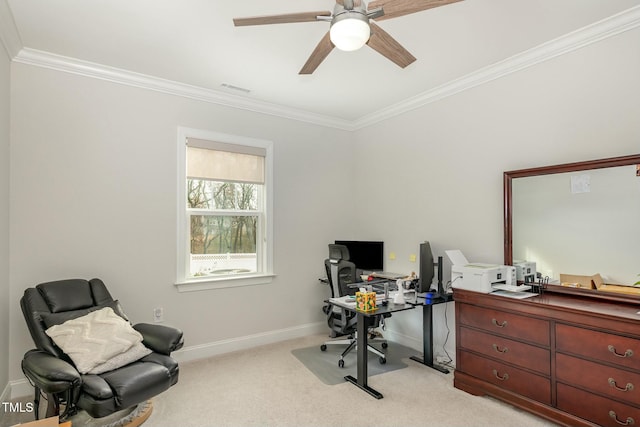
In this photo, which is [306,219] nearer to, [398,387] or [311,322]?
[311,322]

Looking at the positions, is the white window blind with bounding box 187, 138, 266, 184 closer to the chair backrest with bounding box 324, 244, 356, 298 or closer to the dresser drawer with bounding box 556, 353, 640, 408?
the chair backrest with bounding box 324, 244, 356, 298

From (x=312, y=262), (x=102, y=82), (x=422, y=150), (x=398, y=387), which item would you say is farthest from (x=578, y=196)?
(x=102, y=82)

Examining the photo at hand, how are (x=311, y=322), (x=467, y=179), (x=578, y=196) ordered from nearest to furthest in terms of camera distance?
(x=578, y=196) → (x=467, y=179) → (x=311, y=322)

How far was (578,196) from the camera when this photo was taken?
2605 mm

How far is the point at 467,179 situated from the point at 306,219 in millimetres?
1935

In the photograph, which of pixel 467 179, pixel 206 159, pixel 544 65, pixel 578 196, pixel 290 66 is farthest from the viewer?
pixel 206 159

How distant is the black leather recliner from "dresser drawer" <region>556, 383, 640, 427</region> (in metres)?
2.60

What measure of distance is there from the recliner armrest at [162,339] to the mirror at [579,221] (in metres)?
2.76

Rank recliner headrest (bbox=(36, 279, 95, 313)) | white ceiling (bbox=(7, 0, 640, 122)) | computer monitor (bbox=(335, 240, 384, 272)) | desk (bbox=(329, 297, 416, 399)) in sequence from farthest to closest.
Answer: computer monitor (bbox=(335, 240, 384, 272))
desk (bbox=(329, 297, 416, 399))
recliner headrest (bbox=(36, 279, 95, 313))
white ceiling (bbox=(7, 0, 640, 122))

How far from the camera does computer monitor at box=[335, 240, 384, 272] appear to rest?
425 centimetres

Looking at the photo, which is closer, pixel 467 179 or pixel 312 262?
pixel 467 179

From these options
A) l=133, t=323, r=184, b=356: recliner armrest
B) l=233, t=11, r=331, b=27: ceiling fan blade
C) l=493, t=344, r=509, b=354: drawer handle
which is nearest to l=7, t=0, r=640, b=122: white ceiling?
l=233, t=11, r=331, b=27: ceiling fan blade

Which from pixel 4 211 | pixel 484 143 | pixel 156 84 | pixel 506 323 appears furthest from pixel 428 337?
pixel 4 211

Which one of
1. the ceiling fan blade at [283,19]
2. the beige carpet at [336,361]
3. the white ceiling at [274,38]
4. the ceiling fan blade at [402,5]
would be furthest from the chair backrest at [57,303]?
the ceiling fan blade at [402,5]
